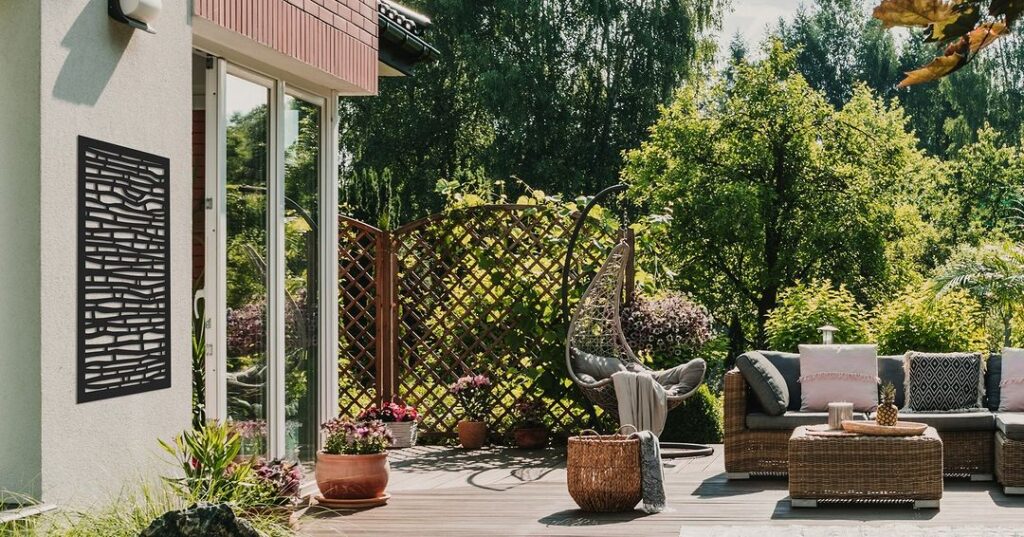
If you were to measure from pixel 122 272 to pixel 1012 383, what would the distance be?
516cm

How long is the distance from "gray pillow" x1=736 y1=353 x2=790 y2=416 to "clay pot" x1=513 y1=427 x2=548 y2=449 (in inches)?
82.4

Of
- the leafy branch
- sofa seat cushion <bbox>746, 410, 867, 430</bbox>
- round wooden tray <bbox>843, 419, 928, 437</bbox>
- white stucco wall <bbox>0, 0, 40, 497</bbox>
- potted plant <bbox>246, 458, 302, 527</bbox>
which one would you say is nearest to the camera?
the leafy branch

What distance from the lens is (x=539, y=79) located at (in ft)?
60.0

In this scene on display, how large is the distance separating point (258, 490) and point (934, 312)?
6.03 meters

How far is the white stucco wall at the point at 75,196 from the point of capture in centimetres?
389

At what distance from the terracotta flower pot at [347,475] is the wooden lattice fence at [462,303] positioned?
2946 mm

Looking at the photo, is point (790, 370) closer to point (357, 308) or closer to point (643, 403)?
point (643, 403)

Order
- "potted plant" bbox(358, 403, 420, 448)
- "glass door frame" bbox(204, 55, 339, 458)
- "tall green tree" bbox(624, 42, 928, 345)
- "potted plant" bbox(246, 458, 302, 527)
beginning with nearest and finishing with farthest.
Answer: "potted plant" bbox(246, 458, 302, 527) → "glass door frame" bbox(204, 55, 339, 458) → "potted plant" bbox(358, 403, 420, 448) → "tall green tree" bbox(624, 42, 928, 345)

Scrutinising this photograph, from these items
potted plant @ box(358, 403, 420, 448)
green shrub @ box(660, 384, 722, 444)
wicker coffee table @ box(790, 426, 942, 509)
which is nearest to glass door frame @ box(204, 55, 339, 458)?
potted plant @ box(358, 403, 420, 448)

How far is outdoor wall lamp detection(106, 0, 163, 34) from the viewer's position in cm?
426

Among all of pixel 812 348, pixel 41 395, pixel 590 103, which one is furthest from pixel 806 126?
pixel 41 395

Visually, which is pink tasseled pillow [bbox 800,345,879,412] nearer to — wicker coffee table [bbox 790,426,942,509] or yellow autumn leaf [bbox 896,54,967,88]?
wicker coffee table [bbox 790,426,942,509]

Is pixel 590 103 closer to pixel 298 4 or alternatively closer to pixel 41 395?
pixel 298 4

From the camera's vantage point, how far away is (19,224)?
385 centimetres
